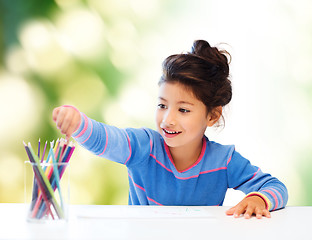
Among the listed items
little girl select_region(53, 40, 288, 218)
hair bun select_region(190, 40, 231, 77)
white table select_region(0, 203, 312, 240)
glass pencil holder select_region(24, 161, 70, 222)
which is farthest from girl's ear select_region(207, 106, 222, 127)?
glass pencil holder select_region(24, 161, 70, 222)

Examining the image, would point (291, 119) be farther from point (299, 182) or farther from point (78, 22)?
point (78, 22)

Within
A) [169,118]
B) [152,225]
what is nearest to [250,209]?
[152,225]

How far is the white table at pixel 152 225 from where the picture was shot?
73 cm

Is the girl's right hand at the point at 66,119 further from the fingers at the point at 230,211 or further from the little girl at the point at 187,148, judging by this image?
the fingers at the point at 230,211

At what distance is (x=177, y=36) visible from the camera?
2387mm

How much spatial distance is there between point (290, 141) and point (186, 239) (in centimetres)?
186

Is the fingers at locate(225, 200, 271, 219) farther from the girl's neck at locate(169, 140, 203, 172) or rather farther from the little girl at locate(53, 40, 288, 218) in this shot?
the girl's neck at locate(169, 140, 203, 172)

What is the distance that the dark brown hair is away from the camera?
127cm

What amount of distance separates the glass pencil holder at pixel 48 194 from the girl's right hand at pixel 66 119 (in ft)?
0.31

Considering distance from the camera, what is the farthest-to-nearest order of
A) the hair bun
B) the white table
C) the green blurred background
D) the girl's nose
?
the green blurred background → the hair bun → the girl's nose → the white table

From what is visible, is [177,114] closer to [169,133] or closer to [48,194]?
[169,133]

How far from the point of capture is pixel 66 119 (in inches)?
35.6

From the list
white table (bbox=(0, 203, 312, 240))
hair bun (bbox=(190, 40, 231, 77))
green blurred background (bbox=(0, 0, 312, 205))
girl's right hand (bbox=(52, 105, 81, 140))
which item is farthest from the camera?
green blurred background (bbox=(0, 0, 312, 205))

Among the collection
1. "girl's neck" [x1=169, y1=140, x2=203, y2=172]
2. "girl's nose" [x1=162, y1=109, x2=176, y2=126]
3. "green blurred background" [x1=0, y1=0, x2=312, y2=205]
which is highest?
"green blurred background" [x1=0, y1=0, x2=312, y2=205]
